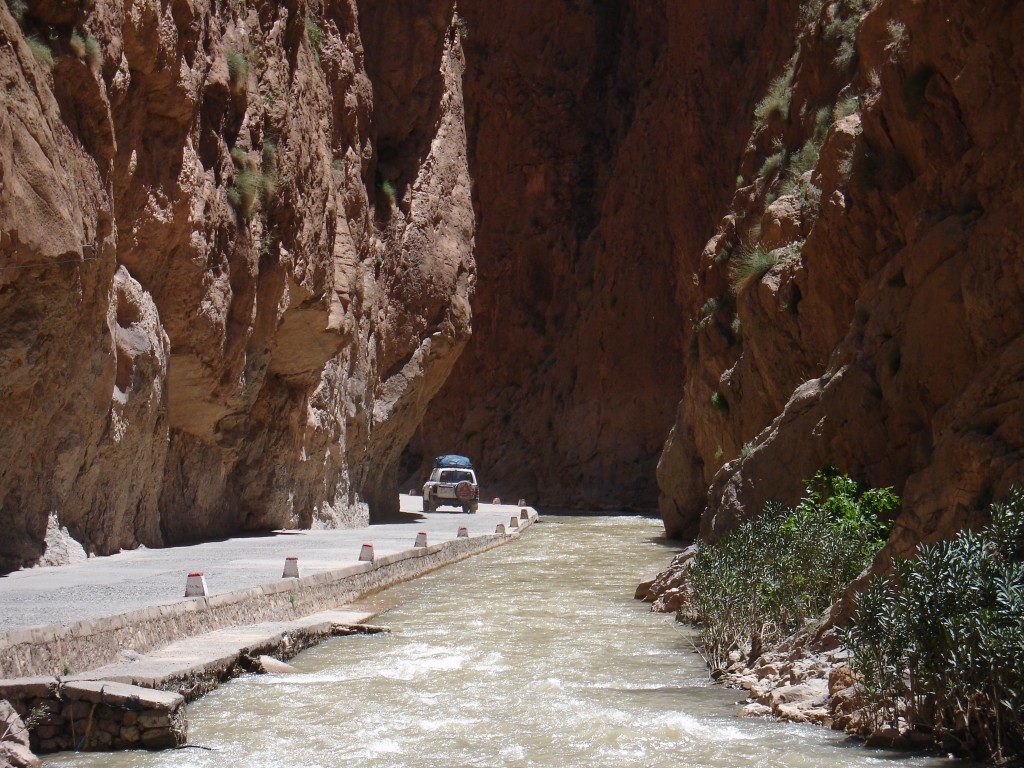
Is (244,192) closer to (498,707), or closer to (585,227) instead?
(498,707)

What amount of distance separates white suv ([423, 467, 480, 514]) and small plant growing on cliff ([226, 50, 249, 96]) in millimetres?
18771

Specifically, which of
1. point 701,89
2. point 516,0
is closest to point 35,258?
point 701,89

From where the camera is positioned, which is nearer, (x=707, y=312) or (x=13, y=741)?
(x=13, y=741)

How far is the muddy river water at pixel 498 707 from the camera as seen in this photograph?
7.01 metres

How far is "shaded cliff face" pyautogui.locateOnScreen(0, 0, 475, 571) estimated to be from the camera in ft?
41.0

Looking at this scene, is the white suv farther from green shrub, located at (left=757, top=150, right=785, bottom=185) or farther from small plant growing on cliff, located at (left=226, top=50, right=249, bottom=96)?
small plant growing on cliff, located at (left=226, top=50, right=249, bottom=96)

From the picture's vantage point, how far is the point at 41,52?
41.4 feet

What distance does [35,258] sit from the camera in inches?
460

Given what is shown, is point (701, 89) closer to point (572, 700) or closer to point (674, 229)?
point (674, 229)

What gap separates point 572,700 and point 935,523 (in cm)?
312

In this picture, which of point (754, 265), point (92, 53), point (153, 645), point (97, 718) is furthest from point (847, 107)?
point (97, 718)

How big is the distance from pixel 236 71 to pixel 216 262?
3.55m

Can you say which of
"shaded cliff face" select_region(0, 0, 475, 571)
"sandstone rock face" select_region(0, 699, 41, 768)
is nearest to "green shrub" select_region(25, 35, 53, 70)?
"shaded cliff face" select_region(0, 0, 475, 571)

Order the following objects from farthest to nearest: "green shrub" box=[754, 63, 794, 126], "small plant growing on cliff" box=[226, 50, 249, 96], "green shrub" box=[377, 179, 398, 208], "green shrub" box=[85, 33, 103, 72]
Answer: "green shrub" box=[377, 179, 398, 208], "green shrub" box=[754, 63, 794, 126], "small plant growing on cliff" box=[226, 50, 249, 96], "green shrub" box=[85, 33, 103, 72]
